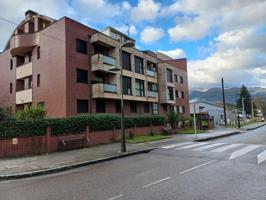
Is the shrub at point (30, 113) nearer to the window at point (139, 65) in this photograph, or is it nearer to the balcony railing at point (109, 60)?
the balcony railing at point (109, 60)

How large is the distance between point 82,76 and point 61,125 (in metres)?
9.34

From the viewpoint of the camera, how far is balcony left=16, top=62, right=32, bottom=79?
93.9 feet

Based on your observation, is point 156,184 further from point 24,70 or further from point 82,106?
point 24,70

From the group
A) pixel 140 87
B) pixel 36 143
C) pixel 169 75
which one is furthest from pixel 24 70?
pixel 169 75

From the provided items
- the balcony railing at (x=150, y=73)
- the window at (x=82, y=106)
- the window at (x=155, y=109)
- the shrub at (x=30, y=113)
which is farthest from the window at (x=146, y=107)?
the shrub at (x=30, y=113)

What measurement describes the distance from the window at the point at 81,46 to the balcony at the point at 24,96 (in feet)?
24.6

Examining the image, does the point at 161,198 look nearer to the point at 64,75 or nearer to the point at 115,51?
the point at 64,75

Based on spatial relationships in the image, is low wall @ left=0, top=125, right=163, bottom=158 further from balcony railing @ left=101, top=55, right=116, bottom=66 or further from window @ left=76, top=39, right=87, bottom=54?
window @ left=76, top=39, right=87, bottom=54

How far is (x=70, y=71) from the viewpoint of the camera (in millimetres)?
24109

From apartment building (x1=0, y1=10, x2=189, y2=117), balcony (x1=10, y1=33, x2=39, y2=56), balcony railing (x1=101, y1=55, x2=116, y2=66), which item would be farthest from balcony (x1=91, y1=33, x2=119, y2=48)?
balcony (x1=10, y1=33, x2=39, y2=56)

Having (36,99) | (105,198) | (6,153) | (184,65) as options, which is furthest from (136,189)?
(184,65)

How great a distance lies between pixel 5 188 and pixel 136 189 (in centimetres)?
430

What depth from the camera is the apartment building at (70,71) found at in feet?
79.7

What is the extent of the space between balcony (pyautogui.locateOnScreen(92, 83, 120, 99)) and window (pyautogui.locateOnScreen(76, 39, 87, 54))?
3730 millimetres
